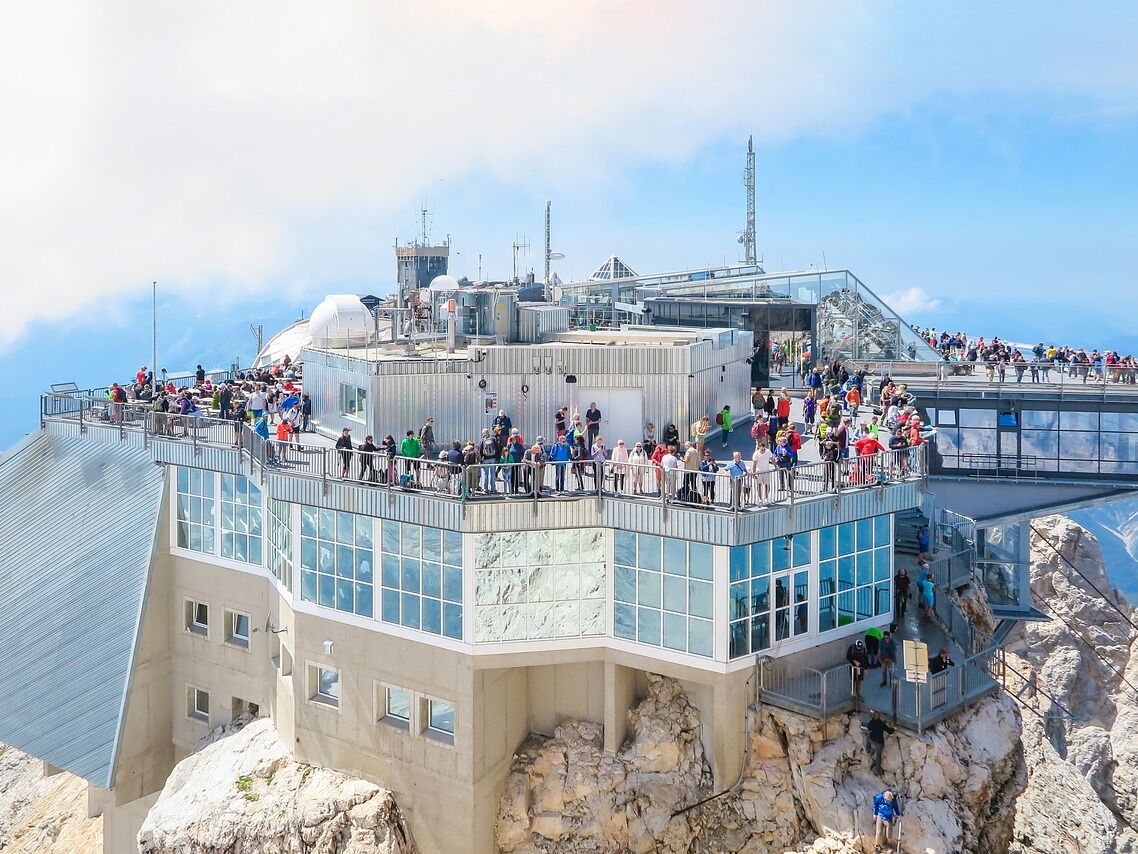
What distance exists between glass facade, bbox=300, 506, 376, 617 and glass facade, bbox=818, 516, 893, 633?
11.6 meters

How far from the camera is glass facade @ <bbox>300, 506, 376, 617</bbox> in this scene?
29.1 meters

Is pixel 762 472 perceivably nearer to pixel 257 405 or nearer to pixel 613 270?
pixel 257 405

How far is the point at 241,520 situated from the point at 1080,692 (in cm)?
5038

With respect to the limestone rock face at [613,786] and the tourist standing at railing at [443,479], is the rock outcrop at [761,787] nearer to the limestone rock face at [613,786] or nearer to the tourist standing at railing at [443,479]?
the limestone rock face at [613,786]

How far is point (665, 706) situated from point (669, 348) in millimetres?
10785

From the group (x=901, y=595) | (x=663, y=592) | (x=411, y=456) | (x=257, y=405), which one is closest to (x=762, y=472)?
(x=663, y=592)

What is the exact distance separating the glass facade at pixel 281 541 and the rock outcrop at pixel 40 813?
69.3ft

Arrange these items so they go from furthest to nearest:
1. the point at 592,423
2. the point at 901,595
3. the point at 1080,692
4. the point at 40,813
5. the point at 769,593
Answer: the point at 1080,692 → the point at 40,813 → the point at 592,423 → the point at 901,595 → the point at 769,593

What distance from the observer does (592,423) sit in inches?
1320

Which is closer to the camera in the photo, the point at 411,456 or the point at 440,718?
the point at 411,456

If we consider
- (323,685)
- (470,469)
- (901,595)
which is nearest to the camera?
(470,469)

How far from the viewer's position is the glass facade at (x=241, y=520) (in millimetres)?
33750

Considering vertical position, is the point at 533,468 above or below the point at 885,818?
above

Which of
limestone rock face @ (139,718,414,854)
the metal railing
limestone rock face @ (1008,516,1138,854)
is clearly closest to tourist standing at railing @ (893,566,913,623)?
the metal railing
